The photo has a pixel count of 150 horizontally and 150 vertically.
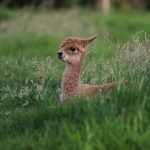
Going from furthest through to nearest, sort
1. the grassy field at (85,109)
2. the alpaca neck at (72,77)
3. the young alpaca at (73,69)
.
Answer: the alpaca neck at (72,77) → the young alpaca at (73,69) → the grassy field at (85,109)

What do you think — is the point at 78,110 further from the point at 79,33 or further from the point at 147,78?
the point at 79,33

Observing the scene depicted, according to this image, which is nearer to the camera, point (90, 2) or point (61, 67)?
point (61, 67)

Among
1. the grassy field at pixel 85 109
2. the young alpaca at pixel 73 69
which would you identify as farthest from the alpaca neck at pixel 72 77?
the grassy field at pixel 85 109

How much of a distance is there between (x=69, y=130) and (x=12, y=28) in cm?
1431

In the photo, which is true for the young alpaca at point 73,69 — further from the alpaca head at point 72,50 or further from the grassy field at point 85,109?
the grassy field at point 85,109

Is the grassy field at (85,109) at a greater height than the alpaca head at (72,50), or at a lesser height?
lesser

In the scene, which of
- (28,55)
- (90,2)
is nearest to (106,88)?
(28,55)

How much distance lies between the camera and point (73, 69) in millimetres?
9336

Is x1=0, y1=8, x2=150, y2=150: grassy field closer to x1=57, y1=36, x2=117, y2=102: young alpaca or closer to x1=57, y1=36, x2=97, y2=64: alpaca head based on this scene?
x1=57, y1=36, x2=117, y2=102: young alpaca

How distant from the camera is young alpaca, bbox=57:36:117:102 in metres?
9.10

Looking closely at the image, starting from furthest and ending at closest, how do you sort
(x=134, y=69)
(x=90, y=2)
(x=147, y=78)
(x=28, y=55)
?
(x=90, y=2) < (x=28, y=55) < (x=134, y=69) < (x=147, y=78)

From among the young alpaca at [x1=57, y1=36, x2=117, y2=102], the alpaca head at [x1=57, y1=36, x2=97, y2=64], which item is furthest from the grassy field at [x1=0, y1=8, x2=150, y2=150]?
the alpaca head at [x1=57, y1=36, x2=97, y2=64]

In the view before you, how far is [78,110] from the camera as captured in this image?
25.6ft

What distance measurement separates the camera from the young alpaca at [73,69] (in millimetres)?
9102
